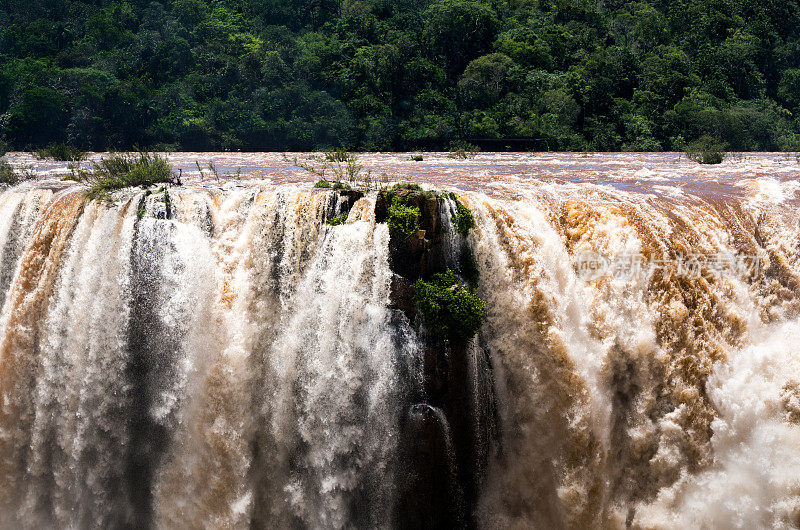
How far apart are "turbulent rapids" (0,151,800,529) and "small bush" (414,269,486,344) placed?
23 cm

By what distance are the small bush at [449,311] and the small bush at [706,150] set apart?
11111mm

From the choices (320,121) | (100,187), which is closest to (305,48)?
(320,121)

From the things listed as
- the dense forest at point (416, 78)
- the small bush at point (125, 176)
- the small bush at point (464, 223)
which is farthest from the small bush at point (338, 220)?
the dense forest at point (416, 78)

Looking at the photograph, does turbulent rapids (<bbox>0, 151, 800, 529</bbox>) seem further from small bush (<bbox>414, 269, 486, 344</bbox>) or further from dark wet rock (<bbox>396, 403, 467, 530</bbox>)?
small bush (<bbox>414, 269, 486, 344</bbox>)

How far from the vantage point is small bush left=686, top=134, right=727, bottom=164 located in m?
17.7

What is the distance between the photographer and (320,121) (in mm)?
26422

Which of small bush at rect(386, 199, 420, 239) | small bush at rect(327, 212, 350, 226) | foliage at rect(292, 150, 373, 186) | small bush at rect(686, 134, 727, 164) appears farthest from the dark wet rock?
small bush at rect(686, 134, 727, 164)

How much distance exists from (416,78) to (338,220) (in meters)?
19.2

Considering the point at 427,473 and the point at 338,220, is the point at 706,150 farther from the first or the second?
the point at 427,473

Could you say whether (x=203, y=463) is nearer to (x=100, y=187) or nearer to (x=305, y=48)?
(x=100, y=187)

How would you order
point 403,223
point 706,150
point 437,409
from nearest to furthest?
point 437,409 < point 403,223 < point 706,150

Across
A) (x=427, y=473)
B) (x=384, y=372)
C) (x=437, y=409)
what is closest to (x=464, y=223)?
(x=384, y=372)

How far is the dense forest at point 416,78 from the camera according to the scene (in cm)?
2539

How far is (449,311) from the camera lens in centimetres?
924
